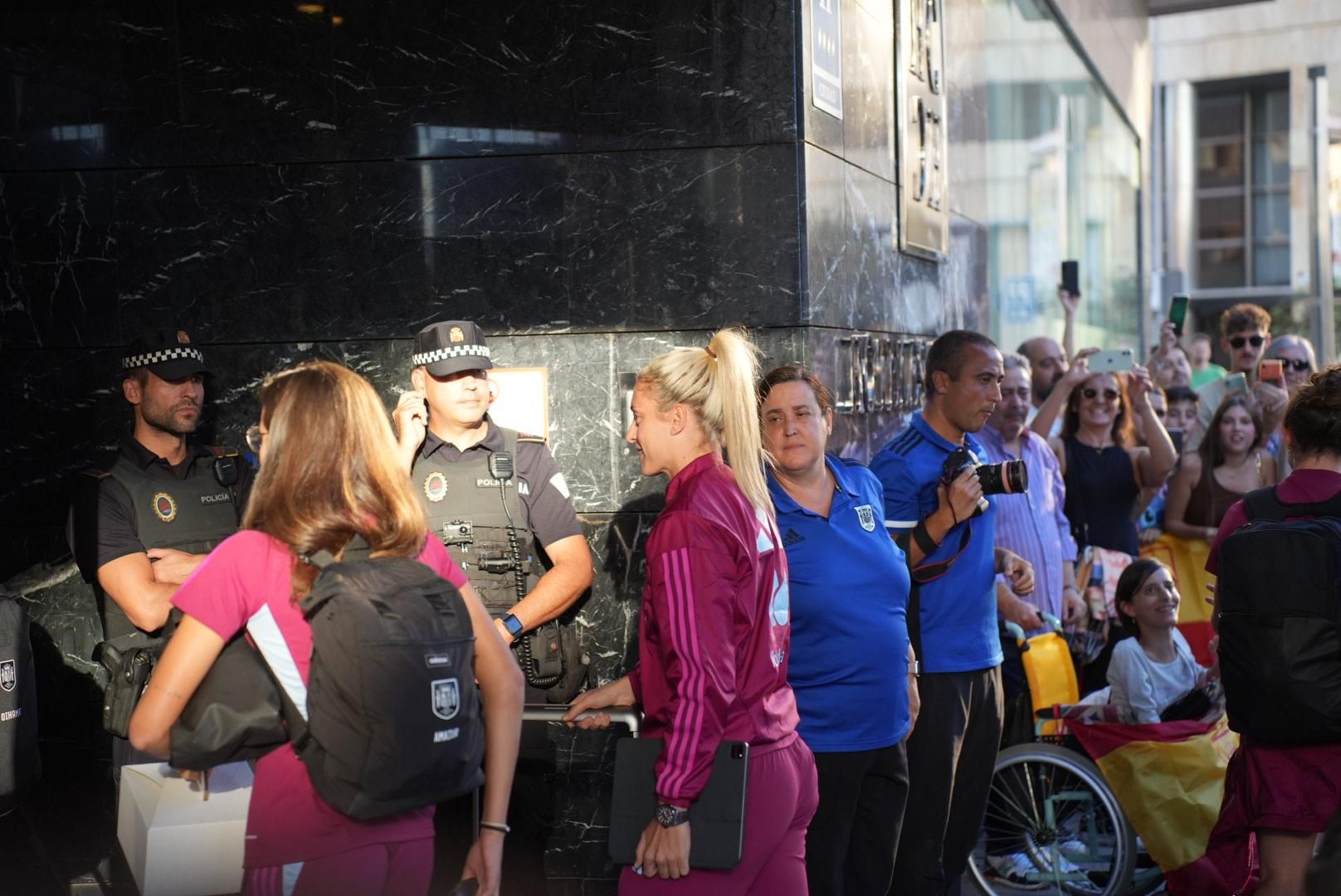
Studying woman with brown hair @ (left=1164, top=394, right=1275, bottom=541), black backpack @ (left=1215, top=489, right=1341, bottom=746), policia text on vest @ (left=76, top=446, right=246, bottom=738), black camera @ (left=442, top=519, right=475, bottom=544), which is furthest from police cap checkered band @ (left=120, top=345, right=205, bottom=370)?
woman with brown hair @ (left=1164, top=394, right=1275, bottom=541)

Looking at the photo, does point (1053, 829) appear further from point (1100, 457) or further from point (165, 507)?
point (165, 507)

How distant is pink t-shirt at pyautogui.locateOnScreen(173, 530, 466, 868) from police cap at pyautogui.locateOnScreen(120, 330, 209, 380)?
221cm

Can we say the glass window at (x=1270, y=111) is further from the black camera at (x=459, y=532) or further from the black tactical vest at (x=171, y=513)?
the black tactical vest at (x=171, y=513)

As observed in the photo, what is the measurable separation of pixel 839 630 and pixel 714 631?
0.94m

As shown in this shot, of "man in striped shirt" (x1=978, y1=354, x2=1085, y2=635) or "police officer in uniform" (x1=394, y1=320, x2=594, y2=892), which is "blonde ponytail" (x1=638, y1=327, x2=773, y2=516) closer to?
"police officer in uniform" (x1=394, y1=320, x2=594, y2=892)

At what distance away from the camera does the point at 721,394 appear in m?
3.62

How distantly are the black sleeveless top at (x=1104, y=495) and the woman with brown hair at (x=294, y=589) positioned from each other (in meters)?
5.36

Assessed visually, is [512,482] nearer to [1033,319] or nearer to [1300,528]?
[1300,528]

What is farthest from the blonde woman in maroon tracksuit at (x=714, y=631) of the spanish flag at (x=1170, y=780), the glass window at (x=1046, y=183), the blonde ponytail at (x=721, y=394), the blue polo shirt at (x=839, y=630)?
the glass window at (x=1046, y=183)

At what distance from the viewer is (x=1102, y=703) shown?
6.04 metres

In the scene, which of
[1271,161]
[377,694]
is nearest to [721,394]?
[377,694]

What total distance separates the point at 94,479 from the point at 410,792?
240cm

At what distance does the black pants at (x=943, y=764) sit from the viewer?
5.03 metres

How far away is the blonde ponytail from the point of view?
11.8ft
